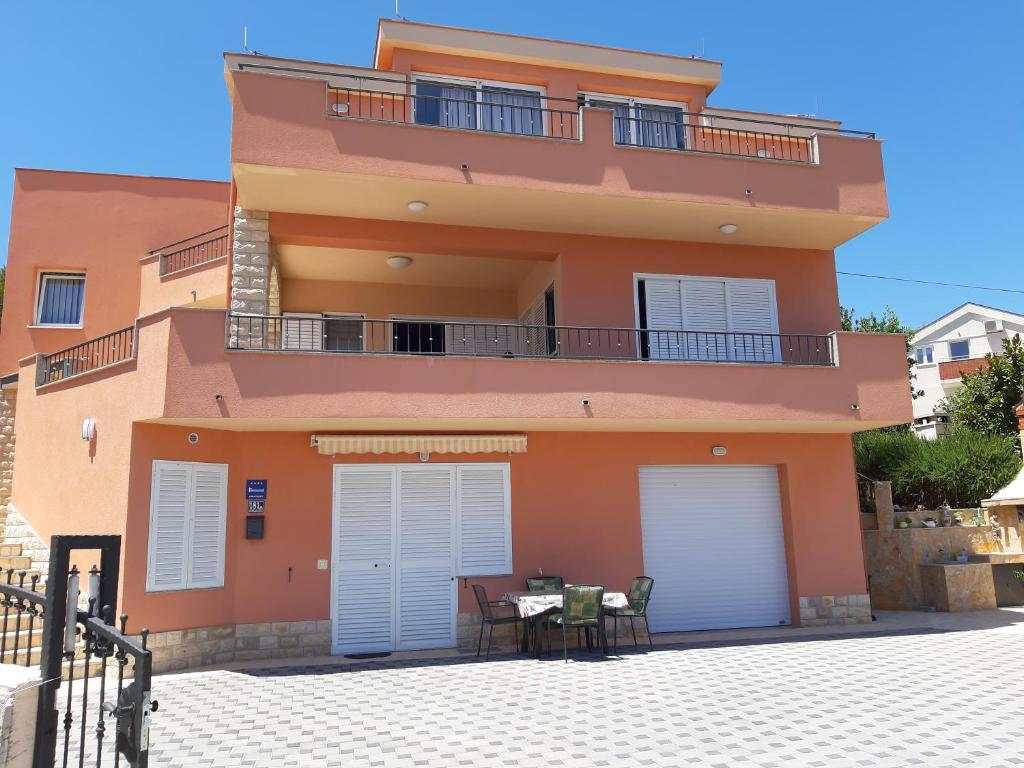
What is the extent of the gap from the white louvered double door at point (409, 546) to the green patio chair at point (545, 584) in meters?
0.59

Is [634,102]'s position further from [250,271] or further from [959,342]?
[959,342]

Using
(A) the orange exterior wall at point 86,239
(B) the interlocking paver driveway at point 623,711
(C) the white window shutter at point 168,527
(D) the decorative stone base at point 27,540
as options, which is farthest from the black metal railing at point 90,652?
(A) the orange exterior wall at point 86,239

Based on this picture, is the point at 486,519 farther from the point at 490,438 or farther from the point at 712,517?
the point at 712,517

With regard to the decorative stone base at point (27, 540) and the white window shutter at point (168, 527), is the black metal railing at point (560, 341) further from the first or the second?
the decorative stone base at point (27, 540)

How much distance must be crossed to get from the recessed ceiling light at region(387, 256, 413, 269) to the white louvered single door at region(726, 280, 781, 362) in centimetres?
735

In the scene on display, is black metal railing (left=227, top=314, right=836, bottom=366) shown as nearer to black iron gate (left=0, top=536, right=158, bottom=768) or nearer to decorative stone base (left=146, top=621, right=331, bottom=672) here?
decorative stone base (left=146, top=621, right=331, bottom=672)

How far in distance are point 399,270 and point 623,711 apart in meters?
11.6

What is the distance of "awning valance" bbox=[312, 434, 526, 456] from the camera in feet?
48.5

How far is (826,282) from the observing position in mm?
18234

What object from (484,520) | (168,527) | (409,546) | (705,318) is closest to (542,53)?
(705,318)

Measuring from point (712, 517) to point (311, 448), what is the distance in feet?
29.0

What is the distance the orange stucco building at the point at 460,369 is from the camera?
13.7 meters

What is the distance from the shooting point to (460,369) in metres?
14.2

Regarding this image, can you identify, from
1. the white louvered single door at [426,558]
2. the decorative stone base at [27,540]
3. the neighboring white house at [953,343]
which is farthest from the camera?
the neighboring white house at [953,343]
